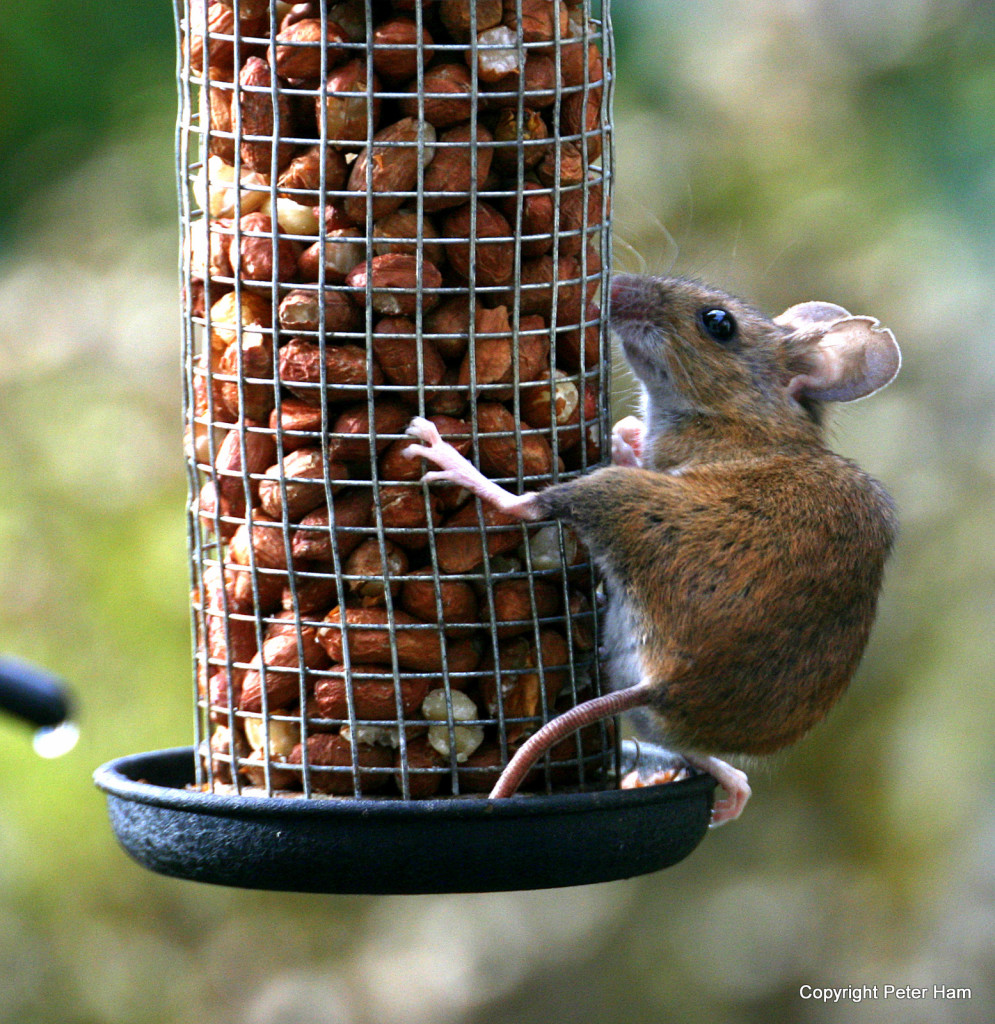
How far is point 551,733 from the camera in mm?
2184

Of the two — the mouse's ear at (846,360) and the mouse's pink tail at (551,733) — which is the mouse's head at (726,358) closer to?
the mouse's ear at (846,360)

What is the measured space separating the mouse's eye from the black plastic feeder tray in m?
0.96

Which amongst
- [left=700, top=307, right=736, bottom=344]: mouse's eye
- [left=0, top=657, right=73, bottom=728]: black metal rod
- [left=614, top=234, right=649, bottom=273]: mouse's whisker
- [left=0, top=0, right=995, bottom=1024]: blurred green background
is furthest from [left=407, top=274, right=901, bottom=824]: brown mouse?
[left=0, top=0, right=995, bottom=1024]: blurred green background

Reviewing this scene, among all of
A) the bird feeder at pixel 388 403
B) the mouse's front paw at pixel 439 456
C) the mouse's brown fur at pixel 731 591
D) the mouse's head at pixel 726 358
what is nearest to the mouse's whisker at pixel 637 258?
the mouse's head at pixel 726 358

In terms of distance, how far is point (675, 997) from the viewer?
490 cm

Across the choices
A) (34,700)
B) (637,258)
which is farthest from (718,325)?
(34,700)

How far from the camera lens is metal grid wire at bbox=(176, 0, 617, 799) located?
2189mm

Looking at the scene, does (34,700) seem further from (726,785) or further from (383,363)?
(726,785)

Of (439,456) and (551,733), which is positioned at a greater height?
(439,456)

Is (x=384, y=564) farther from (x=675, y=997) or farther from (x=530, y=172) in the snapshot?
(x=675, y=997)

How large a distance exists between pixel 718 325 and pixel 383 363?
78 cm

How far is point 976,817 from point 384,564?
8.32 ft

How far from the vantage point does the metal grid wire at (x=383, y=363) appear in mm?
2189

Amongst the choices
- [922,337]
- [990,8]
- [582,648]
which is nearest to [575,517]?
[582,648]
